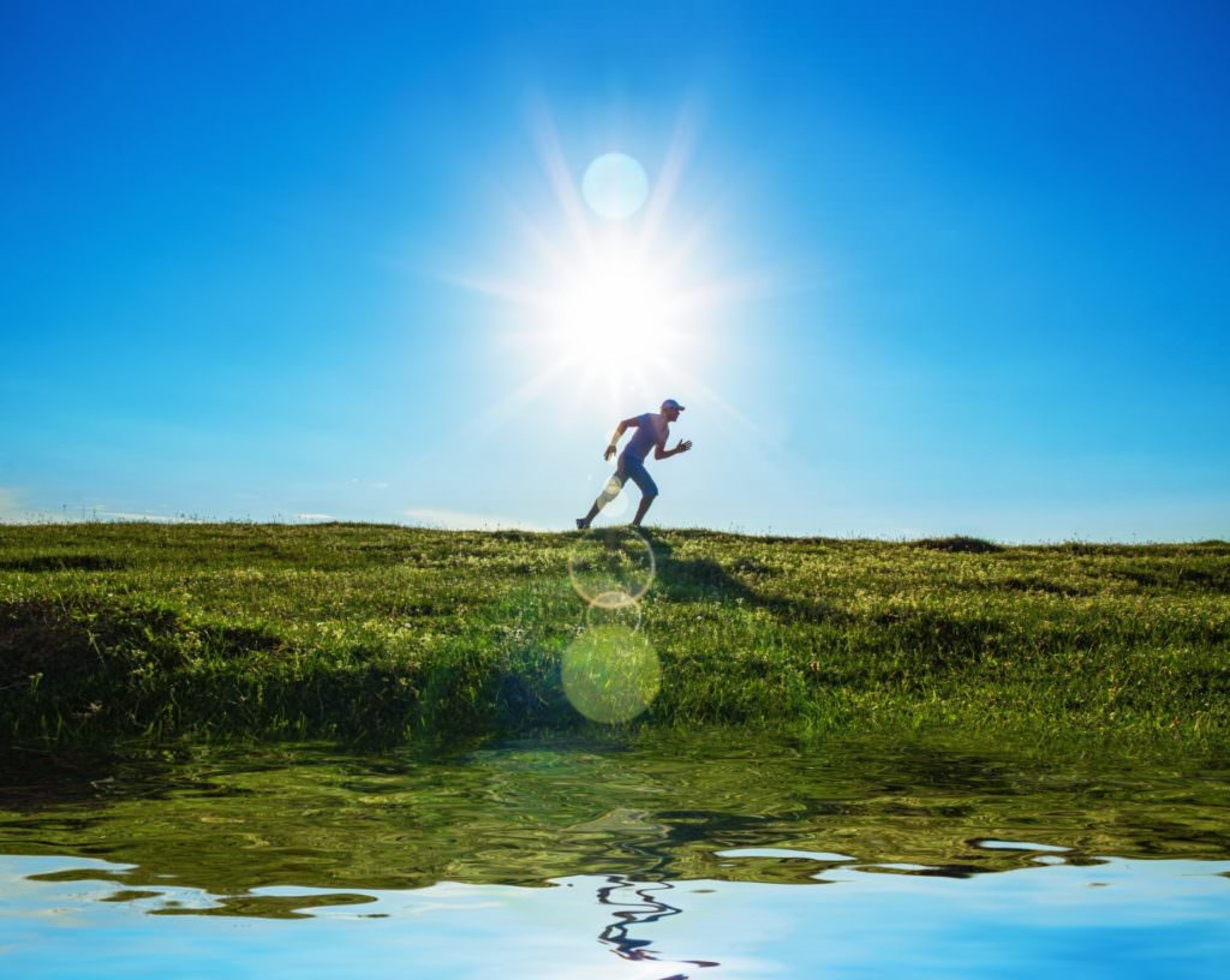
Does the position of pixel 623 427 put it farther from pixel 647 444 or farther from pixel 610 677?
pixel 610 677

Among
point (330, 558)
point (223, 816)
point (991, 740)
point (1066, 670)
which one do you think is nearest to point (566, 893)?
point (223, 816)

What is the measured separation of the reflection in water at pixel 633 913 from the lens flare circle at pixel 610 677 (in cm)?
642

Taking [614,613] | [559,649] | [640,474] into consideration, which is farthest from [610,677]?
[640,474]

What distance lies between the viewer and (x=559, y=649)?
12562mm

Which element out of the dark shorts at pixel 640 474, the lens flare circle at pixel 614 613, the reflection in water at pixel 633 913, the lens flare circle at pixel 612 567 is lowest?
the reflection in water at pixel 633 913

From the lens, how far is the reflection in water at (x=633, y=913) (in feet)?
10.0

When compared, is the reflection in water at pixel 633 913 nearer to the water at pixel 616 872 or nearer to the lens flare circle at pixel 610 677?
the water at pixel 616 872

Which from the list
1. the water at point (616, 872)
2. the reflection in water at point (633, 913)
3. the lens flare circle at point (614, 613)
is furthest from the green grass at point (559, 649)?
the reflection in water at point (633, 913)

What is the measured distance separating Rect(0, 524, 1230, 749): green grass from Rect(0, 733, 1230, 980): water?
2.95 metres

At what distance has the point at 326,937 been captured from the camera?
3217 mm

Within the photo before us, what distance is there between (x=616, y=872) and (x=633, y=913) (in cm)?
63

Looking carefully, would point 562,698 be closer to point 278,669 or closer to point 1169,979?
point 278,669

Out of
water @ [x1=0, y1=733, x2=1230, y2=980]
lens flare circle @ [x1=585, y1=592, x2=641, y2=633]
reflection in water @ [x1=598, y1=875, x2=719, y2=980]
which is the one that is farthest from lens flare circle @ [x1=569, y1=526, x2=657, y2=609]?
reflection in water @ [x1=598, y1=875, x2=719, y2=980]

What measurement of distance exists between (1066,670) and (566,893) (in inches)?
439
